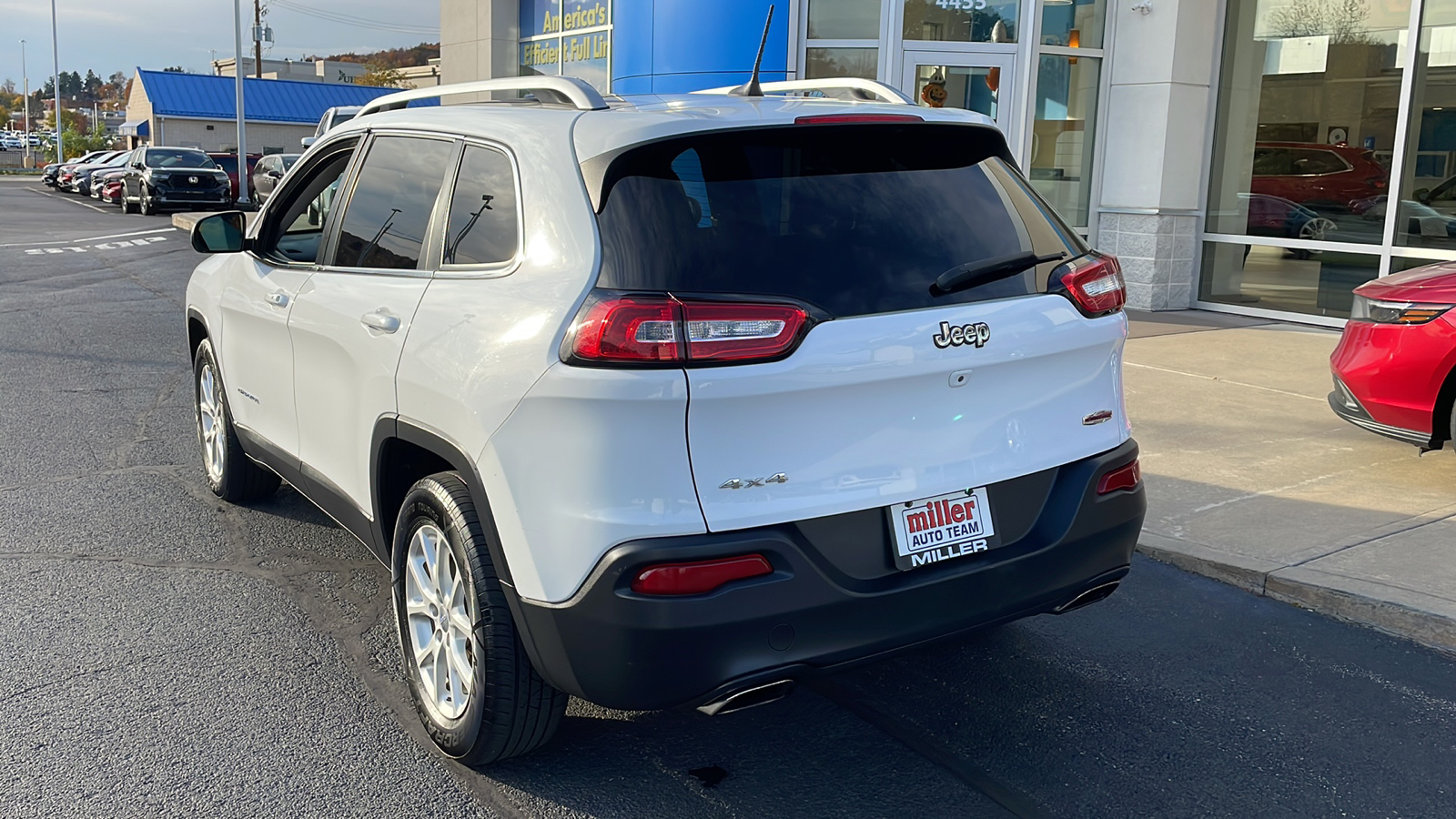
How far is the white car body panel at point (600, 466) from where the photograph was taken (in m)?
2.80

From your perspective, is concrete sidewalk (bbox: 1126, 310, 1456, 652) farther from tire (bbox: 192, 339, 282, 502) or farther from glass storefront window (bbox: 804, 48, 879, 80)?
glass storefront window (bbox: 804, 48, 879, 80)

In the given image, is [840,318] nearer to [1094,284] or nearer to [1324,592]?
[1094,284]

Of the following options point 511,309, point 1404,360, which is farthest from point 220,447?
point 1404,360

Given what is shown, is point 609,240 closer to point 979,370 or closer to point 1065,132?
point 979,370

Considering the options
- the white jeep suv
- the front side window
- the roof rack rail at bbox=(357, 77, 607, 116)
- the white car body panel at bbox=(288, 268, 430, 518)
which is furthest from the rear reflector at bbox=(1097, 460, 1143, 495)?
the front side window

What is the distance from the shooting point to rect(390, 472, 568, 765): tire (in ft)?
10.3

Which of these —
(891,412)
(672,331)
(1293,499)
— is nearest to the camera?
(672,331)

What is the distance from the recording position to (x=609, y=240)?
2.95 meters

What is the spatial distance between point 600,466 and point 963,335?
3.23 feet

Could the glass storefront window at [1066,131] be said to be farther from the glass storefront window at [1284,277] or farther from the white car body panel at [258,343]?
the white car body panel at [258,343]

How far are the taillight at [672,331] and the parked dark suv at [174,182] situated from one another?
109 feet

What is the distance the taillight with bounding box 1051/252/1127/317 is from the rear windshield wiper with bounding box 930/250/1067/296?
9cm

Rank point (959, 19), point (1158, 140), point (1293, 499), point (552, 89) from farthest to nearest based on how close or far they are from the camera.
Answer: point (959, 19) < point (1158, 140) < point (1293, 499) < point (552, 89)

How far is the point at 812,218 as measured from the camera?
122 inches
